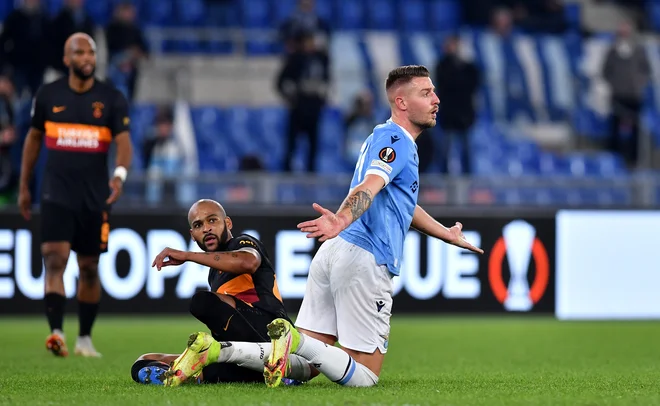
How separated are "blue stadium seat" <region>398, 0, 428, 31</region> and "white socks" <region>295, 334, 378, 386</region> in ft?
48.4

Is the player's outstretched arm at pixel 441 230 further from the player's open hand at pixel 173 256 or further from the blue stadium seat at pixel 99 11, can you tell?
the blue stadium seat at pixel 99 11

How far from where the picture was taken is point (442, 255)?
1302 centimetres

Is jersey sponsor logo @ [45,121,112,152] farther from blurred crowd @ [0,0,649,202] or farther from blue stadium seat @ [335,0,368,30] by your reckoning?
blue stadium seat @ [335,0,368,30]

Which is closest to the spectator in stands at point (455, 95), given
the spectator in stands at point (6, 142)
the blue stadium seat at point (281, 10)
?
the blue stadium seat at point (281, 10)

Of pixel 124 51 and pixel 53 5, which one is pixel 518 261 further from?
pixel 53 5

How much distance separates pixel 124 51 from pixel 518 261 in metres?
5.58

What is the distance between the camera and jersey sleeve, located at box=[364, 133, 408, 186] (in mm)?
5973

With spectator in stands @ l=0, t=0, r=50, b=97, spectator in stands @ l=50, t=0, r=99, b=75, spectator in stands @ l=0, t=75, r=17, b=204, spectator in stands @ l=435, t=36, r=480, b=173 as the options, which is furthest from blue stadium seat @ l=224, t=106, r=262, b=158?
spectator in stands @ l=0, t=75, r=17, b=204

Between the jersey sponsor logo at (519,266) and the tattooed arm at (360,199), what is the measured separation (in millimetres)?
7452

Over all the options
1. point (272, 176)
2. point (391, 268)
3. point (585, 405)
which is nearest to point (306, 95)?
point (272, 176)

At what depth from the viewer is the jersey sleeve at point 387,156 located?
597 cm

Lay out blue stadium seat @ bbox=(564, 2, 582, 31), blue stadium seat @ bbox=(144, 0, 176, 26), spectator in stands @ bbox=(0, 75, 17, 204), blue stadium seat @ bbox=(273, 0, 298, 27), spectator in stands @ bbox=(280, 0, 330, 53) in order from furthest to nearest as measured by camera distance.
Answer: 1. blue stadium seat @ bbox=(564, 2, 582, 31)
2. blue stadium seat @ bbox=(273, 0, 298, 27)
3. blue stadium seat @ bbox=(144, 0, 176, 26)
4. spectator in stands @ bbox=(280, 0, 330, 53)
5. spectator in stands @ bbox=(0, 75, 17, 204)

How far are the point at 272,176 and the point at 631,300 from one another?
4.31 metres

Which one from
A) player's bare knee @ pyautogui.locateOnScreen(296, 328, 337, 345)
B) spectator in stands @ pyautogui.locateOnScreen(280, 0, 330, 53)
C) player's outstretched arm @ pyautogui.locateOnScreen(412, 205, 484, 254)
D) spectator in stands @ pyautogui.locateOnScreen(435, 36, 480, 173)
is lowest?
player's bare knee @ pyautogui.locateOnScreen(296, 328, 337, 345)
